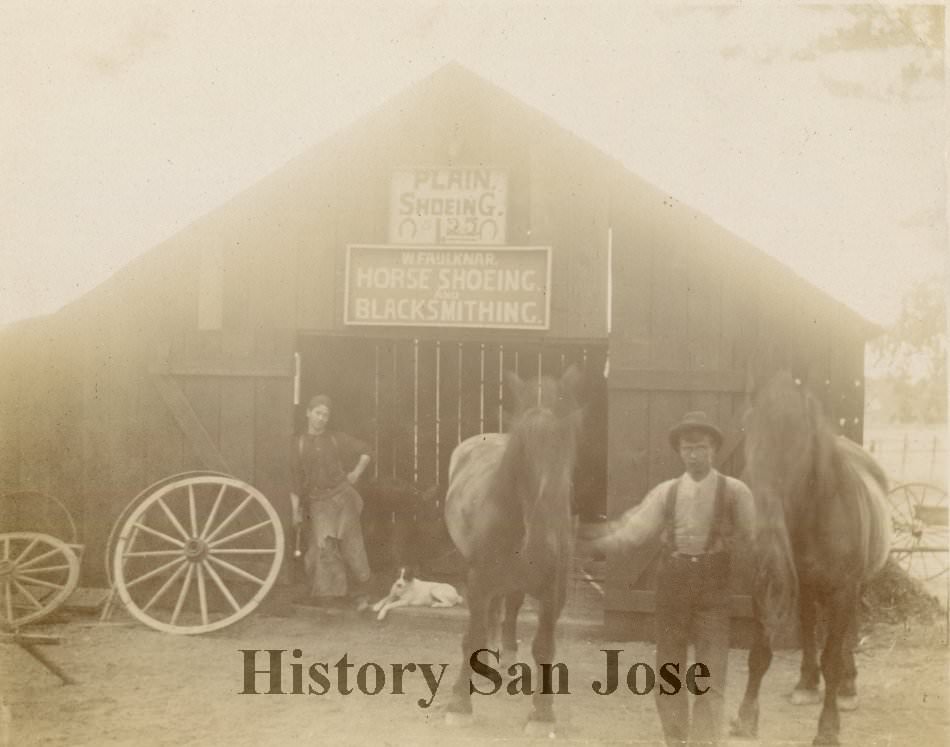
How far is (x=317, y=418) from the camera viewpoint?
631cm

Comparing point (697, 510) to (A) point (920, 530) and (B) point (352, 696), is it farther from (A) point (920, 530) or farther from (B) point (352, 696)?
(B) point (352, 696)

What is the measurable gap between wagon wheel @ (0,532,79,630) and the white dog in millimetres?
2144

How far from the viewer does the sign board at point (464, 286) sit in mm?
5832

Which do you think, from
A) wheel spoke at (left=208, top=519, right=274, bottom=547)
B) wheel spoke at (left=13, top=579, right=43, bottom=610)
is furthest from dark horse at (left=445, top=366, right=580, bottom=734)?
wheel spoke at (left=13, top=579, right=43, bottom=610)

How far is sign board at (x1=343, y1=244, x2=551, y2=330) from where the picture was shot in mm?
5832

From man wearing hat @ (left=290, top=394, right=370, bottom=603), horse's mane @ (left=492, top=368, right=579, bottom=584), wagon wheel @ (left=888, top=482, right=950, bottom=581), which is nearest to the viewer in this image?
horse's mane @ (left=492, top=368, right=579, bottom=584)

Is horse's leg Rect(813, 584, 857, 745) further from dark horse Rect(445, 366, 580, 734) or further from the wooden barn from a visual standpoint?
dark horse Rect(445, 366, 580, 734)

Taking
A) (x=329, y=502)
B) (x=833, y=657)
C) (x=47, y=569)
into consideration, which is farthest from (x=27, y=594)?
(x=833, y=657)

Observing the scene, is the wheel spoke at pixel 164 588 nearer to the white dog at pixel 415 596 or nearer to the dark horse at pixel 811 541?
the white dog at pixel 415 596

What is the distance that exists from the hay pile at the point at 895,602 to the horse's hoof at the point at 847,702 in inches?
19.7

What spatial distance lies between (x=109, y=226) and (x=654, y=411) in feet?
13.0

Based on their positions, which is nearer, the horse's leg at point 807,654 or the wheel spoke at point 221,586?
the horse's leg at point 807,654

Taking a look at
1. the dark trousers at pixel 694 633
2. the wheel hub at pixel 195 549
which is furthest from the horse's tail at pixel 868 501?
the wheel hub at pixel 195 549

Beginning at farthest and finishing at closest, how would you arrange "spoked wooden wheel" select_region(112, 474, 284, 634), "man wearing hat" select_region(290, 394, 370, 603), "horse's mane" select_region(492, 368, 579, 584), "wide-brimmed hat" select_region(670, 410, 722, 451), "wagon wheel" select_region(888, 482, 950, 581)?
"man wearing hat" select_region(290, 394, 370, 603)
"spoked wooden wheel" select_region(112, 474, 284, 634)
"wagon wheel" select_region(888, 482, 950, 581)
"wide-brimmed hat" select_region(670, 410, 722, 451)
"horse's mane" select_region(492, 368, 579, 584)
